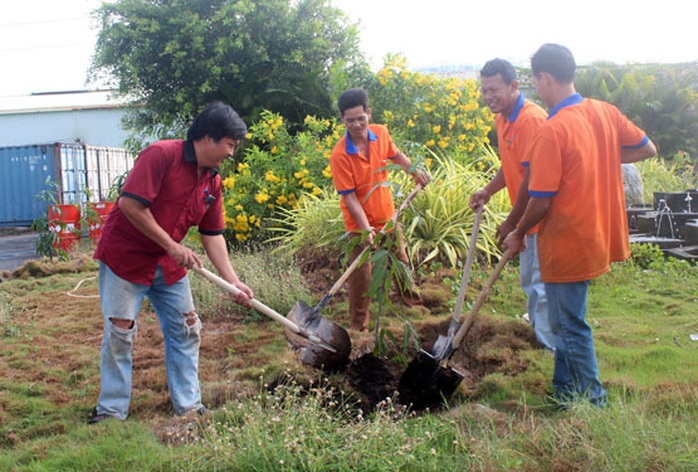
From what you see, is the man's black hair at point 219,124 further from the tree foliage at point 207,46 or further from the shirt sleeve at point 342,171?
the tree foliage at point 207,46

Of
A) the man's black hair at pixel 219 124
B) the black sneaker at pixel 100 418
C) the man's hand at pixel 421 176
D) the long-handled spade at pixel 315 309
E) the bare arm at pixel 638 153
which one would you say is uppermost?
the man's black hair at pixel 219 124

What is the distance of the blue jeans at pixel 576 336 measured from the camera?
309 cm

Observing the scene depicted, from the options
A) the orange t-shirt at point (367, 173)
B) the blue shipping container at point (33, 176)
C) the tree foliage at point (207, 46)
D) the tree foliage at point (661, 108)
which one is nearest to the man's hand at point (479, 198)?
the orange t-shirt at point (367, 173)

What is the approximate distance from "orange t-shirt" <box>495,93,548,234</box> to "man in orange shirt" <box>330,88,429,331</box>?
0.66 metres

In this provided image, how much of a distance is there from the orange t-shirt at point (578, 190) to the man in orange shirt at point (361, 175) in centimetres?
136

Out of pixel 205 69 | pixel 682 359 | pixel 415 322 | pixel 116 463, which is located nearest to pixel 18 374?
pixel 116 463

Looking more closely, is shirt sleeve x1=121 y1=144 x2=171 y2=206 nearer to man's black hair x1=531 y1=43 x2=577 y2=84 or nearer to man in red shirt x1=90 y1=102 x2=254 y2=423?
man in red shirt x1=90 y1=102 x2=254 y2=423

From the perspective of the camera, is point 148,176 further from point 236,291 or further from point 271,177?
point 271,177

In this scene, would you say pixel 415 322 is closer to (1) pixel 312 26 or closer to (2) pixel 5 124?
(1) pixel 312 26

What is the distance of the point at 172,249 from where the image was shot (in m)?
3.18

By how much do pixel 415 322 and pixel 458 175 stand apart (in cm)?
262

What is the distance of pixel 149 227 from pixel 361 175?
1846 mm

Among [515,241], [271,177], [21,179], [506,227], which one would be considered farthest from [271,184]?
[21,179]

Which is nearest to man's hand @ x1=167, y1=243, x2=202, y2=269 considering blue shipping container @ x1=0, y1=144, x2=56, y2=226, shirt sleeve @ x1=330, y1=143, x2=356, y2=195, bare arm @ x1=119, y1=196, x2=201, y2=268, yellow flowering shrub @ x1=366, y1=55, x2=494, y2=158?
bare arm @ x1=119, y1=196, x2=201, y2=268
